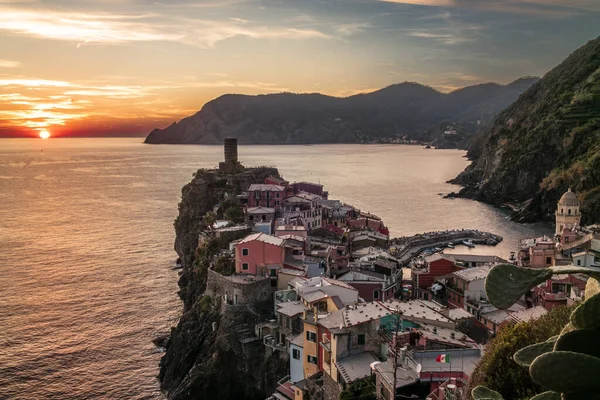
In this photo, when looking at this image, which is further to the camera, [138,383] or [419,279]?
[419,279]

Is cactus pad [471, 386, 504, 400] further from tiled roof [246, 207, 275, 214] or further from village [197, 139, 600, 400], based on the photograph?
tiled roof [246, 207, 275, 214]

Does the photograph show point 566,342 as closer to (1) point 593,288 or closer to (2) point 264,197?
(1) point 593,288

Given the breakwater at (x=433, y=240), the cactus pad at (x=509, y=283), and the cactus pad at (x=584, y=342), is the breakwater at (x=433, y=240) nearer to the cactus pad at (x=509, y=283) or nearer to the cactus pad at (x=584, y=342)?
A: the cactus pad at (x=584, y=342)

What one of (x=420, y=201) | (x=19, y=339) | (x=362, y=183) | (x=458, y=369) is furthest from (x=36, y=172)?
(x=458, y=369)

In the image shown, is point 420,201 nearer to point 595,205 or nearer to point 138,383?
point 595,205

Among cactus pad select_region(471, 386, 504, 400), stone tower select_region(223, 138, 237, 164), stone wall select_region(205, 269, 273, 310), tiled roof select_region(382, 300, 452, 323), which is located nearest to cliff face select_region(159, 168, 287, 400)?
stone wall select_region(205, 269, 273, 310)

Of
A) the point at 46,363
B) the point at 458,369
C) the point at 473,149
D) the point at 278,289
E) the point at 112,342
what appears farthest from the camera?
the point at 473,149

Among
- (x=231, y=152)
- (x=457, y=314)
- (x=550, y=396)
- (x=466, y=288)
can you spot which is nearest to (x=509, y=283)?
(x=550, y=396)
